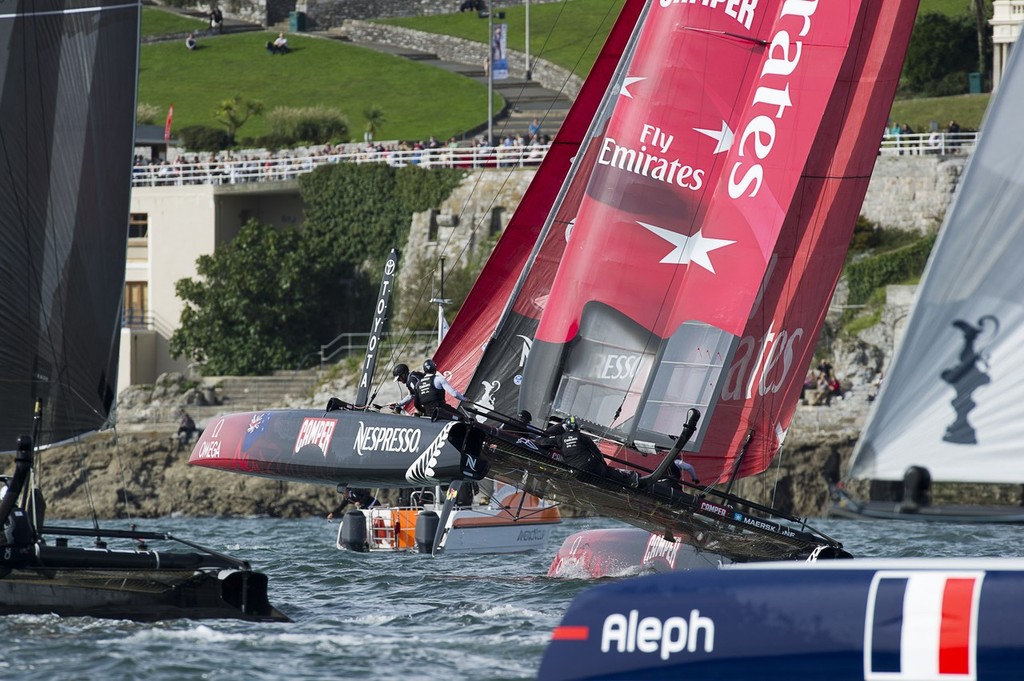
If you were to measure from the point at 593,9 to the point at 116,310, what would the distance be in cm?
6123

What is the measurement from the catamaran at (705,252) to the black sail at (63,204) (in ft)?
7.99

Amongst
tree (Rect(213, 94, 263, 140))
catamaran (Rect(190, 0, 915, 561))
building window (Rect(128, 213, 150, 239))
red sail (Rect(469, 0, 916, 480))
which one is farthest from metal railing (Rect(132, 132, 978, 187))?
red sail (Rect(469, 0, 916, 480))

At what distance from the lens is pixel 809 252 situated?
15211 millimetres

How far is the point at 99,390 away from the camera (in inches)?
493

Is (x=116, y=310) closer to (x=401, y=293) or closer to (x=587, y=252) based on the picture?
(x=587, y=252)

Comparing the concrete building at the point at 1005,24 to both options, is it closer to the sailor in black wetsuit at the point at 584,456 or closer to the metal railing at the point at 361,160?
the metal railing at the point at 361,160

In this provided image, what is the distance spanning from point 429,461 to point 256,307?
2598 centimetres

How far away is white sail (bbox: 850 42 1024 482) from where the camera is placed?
6660mm

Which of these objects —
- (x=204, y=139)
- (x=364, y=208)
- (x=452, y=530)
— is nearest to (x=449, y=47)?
(x=204, y=139)

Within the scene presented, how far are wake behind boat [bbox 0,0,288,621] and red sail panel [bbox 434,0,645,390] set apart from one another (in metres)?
5.26

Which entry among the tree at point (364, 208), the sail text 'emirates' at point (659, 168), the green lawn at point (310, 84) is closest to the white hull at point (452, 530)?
the sail text 'emirates' at point (659, 168)

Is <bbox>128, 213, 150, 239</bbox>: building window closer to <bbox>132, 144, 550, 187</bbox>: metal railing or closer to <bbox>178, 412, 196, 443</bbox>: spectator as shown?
<bbox>132, 144, 550, 187</bbox>: metal railing

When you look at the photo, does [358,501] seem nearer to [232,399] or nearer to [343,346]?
[232,399]

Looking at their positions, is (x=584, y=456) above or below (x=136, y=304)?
below
